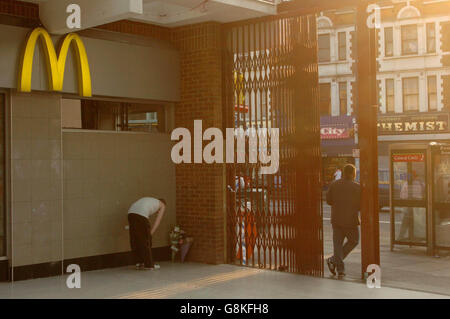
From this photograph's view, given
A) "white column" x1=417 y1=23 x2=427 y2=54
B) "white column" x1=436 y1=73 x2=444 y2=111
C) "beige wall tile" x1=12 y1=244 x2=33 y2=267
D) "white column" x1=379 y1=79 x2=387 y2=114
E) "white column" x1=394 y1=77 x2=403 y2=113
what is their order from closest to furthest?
"beige wall tile" x1=12 y1=244 x2=33 y2=267 → "white column" x1=436 y1=73 x2=444 y2=111 → "white column" x1=417 y1=23 x2=427 y2=54 → "white column" x1=394 y1=77 x2=403 y2=113 → "white column" x1=379 y1=79 x2=387 y2=114

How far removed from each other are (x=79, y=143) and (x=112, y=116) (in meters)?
0.92

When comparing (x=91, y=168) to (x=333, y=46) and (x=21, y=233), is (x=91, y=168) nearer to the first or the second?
(x=21, y=233)

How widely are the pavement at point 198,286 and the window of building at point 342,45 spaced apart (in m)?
26.6

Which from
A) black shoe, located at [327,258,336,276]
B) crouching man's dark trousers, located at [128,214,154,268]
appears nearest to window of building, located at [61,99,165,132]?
crouching man's dark trousers, located at [128,214,154,268]

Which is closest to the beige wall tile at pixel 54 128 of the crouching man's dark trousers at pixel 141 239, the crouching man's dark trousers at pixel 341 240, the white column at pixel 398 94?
the crouching man's dark trousers at pixel 141 239

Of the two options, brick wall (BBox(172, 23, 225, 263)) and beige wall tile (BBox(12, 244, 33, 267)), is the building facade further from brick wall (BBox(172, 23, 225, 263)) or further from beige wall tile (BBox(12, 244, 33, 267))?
beige wall tile (BBox(12, 244, 33, 267))

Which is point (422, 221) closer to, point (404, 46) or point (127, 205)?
point (127, 205)

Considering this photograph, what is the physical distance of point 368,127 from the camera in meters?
9.56

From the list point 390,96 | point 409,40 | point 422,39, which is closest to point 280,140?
point 390,96

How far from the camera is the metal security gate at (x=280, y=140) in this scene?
10.1 meters

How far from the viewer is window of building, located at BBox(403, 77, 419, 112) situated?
33250mm

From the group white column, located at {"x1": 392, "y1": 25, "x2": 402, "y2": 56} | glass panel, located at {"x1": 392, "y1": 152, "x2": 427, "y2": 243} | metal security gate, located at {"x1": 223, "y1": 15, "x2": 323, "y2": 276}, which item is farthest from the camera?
white column, located at {"x1": 392, "y1": 25, "x2": 402, "y2": 56}

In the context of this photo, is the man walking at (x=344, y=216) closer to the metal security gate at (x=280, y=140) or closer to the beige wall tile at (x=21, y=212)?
the metal security gate at (x=280, y=140)

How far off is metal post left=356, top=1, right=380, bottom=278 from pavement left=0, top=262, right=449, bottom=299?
79 cm
